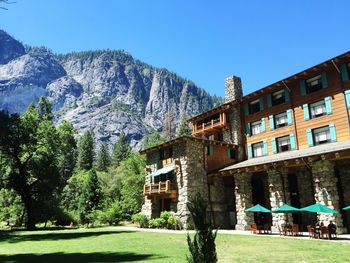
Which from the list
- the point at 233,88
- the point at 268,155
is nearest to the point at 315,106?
the point at 268,155

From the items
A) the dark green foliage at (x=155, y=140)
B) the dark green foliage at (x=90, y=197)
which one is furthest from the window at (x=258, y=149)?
the dark green foliage at (x=155, y=140)

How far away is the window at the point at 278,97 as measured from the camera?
32469mm

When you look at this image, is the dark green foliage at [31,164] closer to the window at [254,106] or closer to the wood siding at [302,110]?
the wood siding at [302,110]

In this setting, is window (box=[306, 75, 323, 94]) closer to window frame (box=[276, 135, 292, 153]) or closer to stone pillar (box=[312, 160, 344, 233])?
window frame (box=[276, 135, 292, 153])

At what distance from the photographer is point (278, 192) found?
26750mm

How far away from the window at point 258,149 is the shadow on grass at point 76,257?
2233cm

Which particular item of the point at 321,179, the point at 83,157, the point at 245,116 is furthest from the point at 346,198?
the point at 83,157

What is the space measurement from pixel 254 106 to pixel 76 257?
26.3 meters

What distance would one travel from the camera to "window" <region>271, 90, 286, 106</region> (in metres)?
32.5

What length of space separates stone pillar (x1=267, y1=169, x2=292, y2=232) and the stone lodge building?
0.08m

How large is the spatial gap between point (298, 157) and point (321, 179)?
2.21m

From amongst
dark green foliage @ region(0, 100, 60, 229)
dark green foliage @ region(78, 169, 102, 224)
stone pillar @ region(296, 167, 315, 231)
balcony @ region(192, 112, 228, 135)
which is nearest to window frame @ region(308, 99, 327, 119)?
stone pillar @ region(296, 167, 315, 231)

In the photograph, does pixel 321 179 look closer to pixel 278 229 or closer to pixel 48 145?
pixel 278 229

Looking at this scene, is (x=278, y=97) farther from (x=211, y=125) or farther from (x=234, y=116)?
(x=211, y=125)
